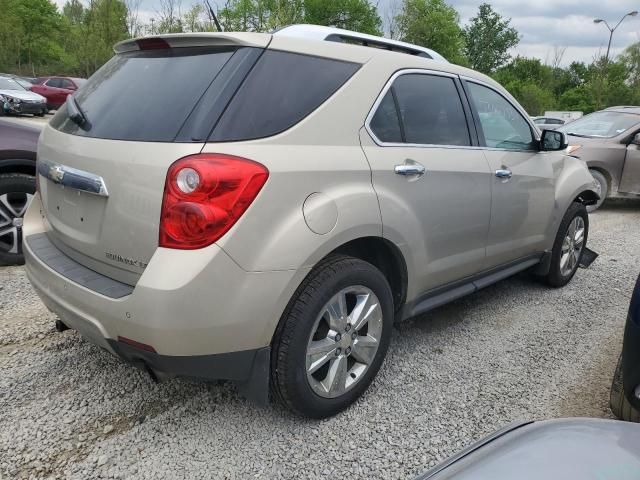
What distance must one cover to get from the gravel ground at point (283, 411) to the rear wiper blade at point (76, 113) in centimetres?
132

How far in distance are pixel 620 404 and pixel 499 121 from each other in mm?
2001

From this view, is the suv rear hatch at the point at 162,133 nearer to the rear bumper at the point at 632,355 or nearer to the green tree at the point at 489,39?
the rear bumper at the point at 632,355

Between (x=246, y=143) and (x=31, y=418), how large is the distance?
164 centimetres

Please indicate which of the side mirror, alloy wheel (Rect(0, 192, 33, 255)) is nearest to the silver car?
the side mirror

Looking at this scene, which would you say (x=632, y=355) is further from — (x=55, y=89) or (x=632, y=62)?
(x=632, y=62)

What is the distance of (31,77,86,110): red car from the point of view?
24.0m

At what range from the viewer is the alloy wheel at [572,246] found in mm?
4609

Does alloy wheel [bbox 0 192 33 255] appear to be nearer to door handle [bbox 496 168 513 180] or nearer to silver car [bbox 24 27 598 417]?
silver car [bbox 24 27 598 417]

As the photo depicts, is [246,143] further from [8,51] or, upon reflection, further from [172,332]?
[8,51]

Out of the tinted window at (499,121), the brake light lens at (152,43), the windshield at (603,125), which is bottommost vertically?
the windshield at (603,125)

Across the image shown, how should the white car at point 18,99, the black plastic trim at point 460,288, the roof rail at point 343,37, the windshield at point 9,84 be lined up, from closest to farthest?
the roof rail at point 343,37
the black plastic trim at point 460,288
the white car at point 18,99
the windshield at point 9,84

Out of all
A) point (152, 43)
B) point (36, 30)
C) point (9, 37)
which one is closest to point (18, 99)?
point (152, 43)

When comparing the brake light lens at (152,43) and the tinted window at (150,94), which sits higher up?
the brake light lens at (152,43)

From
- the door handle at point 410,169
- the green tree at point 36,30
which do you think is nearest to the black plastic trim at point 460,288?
the door handle at point 410,169
